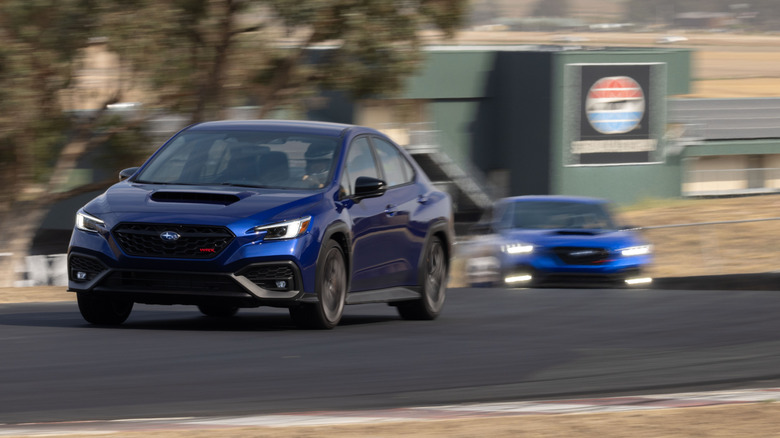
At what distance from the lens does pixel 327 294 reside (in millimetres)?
10273

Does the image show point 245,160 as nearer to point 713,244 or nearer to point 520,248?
point 520,248

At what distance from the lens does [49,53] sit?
71.4 ft

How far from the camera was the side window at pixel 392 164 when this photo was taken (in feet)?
38.2

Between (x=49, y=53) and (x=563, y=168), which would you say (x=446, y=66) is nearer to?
(x=563, y=168)

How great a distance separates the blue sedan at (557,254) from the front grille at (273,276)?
7.81 meters

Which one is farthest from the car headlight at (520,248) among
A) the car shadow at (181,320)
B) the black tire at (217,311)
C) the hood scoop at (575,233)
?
the black tire at (217,311)

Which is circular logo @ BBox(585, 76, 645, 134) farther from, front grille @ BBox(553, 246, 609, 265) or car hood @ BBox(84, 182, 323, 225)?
car hood @ BBox(84, 182, 323, 225)

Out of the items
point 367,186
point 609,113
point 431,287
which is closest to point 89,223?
point 367,186

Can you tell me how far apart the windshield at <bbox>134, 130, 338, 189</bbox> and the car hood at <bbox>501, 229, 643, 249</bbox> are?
6918 millimetres

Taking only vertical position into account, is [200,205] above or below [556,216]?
above

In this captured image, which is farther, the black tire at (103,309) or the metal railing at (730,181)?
the metal railing at (730,181)

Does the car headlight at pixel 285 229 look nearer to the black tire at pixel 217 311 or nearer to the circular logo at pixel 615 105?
the black tire at pixel 217 311

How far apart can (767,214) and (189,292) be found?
37.0 metres

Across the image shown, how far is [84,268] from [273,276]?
1.33m
